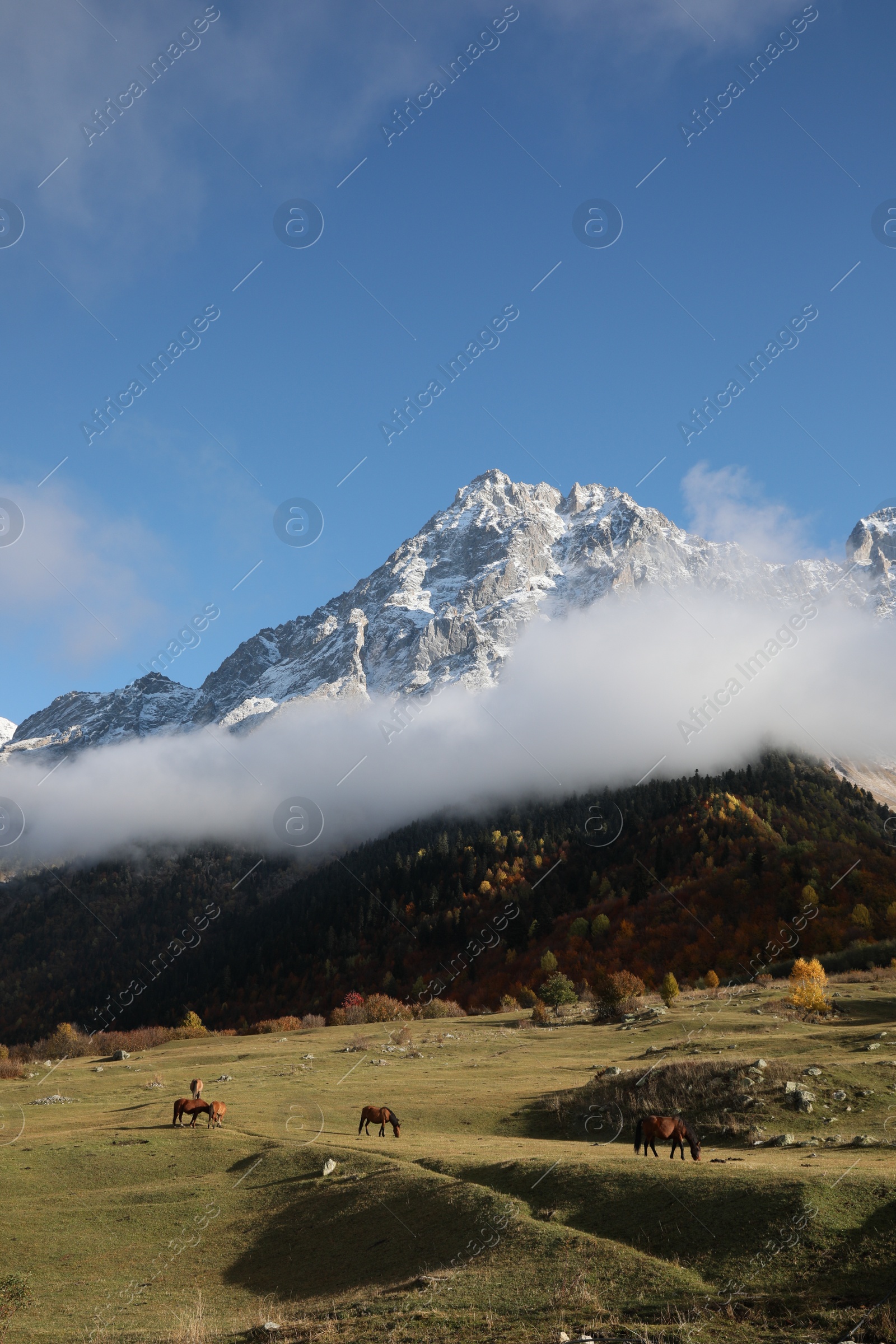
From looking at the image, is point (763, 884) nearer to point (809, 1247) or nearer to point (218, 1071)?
point (218, 1071)

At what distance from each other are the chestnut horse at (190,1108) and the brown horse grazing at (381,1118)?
7543mm

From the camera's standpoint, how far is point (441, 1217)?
22.8m

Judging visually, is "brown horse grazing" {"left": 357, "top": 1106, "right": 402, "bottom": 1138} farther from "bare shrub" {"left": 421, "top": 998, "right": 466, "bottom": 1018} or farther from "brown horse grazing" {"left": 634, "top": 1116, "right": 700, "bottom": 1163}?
"bare shrub" {"left": 421, "top": 998, "right": 466, "bottom": 1018}

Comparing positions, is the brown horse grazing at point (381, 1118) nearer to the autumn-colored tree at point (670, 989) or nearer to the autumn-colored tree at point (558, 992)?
the autumn-colored tree at point (558, 992)

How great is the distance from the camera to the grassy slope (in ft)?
54.8

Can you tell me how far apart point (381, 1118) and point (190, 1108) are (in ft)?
31.2

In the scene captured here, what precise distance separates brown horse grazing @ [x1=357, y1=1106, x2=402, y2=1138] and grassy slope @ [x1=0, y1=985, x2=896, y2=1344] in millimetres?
701

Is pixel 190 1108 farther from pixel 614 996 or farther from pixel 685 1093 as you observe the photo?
pixel 614 996

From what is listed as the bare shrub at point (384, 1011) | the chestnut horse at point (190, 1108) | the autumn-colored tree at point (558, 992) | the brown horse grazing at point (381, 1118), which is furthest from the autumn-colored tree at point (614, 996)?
the chestnut horse at point (190, 1108)

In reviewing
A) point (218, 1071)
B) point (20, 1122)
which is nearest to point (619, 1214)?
point (20, 1122)

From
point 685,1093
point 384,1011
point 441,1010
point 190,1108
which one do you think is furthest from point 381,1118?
point 441,1010

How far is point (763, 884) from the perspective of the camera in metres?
149

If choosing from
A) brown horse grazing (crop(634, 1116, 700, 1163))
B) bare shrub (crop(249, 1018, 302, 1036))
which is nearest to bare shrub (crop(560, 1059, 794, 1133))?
brown horse grazing (crop(634, 1116, 700, 1163))

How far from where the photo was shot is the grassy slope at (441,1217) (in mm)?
16703
